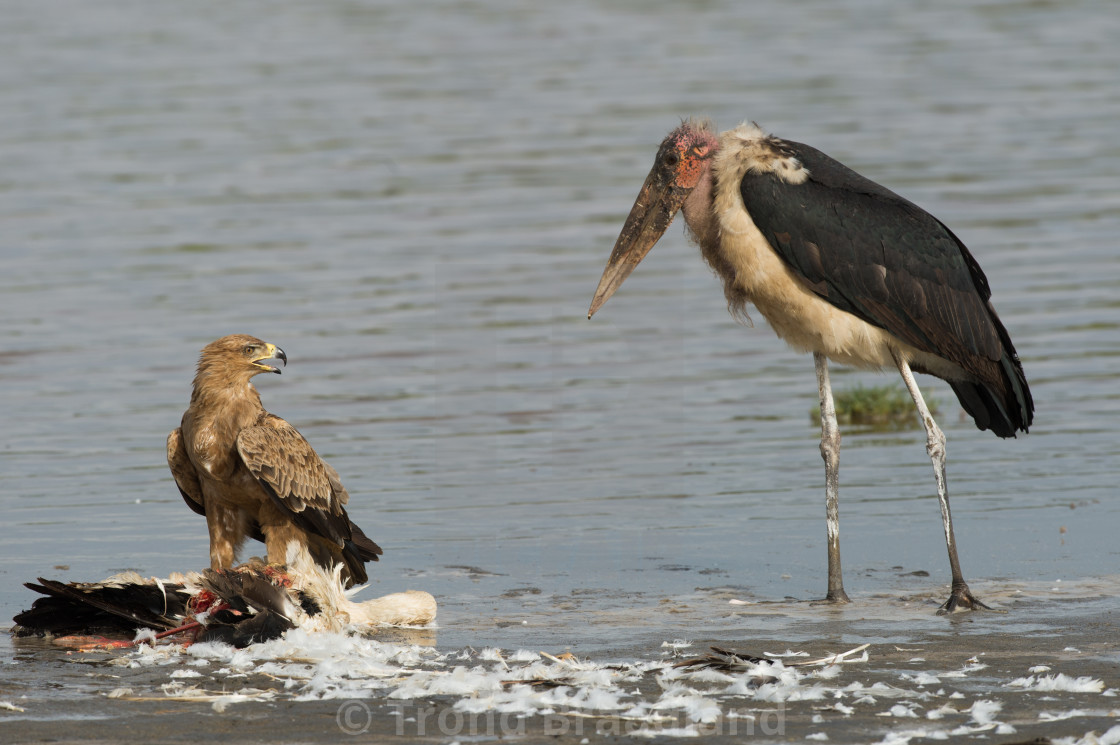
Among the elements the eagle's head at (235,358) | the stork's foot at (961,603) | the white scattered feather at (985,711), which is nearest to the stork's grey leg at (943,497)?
the stork's foot at (961,603)

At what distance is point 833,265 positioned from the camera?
312 inches

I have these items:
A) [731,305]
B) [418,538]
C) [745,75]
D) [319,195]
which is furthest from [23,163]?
[731,305]

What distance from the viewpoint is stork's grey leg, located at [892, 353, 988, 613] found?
771cm

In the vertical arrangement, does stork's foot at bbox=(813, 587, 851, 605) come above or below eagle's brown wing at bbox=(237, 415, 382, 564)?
below

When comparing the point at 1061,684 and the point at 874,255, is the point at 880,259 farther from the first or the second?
the point at 1061,684

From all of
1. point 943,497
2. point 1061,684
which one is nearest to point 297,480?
point 943,497

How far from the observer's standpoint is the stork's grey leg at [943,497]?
7.71 m

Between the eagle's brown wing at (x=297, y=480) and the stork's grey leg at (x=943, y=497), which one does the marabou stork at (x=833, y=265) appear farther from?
the eagle's brown wing at (x=297, y=480)

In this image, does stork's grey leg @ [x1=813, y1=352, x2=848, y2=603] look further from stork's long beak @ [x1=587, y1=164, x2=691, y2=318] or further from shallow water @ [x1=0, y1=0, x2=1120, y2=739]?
stork's long beak @ [x1=587, y1=164, x2=691, y2=318]

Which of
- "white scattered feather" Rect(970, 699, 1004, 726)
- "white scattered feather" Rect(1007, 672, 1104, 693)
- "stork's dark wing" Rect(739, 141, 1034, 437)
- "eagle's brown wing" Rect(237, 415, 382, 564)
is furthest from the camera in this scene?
Result: "stork's dark wing" Rect(739, 141, 1034, 437)

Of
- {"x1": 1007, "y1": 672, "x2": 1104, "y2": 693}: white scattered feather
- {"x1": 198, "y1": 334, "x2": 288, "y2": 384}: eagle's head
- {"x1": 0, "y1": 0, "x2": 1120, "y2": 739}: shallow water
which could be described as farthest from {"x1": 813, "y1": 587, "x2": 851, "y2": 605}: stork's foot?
{"x1": 198, "y1": 334, "x2": 288, "y2": 384}: eagle's head

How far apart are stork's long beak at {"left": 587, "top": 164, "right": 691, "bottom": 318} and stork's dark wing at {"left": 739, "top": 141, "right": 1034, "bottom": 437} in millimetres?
469

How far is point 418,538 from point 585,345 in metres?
5.18

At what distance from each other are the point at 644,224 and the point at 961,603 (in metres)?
2.40
